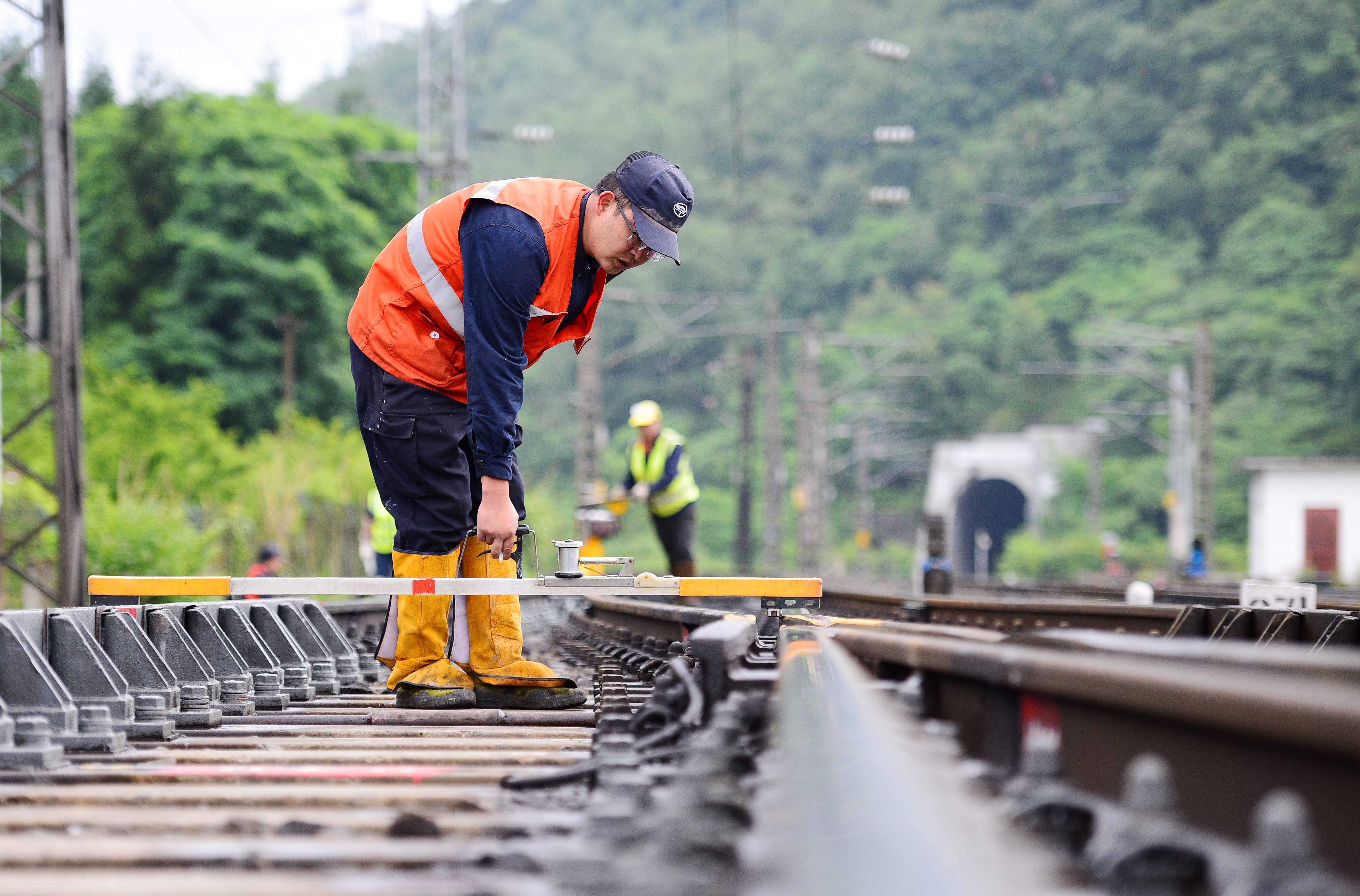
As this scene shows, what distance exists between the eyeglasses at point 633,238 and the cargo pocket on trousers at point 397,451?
2.83 ft

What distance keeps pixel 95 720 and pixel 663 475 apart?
329 inches

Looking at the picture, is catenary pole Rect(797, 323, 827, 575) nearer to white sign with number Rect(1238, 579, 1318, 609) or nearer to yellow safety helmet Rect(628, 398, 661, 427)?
yellow safety helmet Rect(628, 398, 661, 427)

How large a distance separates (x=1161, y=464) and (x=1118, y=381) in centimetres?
637

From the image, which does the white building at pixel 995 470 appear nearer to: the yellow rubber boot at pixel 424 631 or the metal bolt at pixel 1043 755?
the yellow rubber boot at pixel 424 631

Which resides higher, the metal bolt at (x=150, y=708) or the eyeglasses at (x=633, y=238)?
the eyeglasses at (x=633, y=238)

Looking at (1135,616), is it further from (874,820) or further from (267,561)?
(267,561)

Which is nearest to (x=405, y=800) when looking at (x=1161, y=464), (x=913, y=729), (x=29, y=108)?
(x=913, y=729)

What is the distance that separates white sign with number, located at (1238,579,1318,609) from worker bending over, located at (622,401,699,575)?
5.88 meters

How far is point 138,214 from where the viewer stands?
40.8m

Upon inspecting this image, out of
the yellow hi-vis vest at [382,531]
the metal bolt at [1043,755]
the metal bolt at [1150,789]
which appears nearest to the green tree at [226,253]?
the yellow hi-vis vest at [382,531]

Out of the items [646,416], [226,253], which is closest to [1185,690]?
[646,416]

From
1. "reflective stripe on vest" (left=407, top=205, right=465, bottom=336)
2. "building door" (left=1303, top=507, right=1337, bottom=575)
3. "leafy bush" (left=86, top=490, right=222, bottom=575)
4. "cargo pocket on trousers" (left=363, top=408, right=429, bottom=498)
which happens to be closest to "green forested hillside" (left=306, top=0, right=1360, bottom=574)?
"building door" (left=1303, top=507, right=1337, bottom=575)

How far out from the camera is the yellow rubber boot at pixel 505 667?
4.28 meters

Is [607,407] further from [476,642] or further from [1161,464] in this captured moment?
[476,642]
